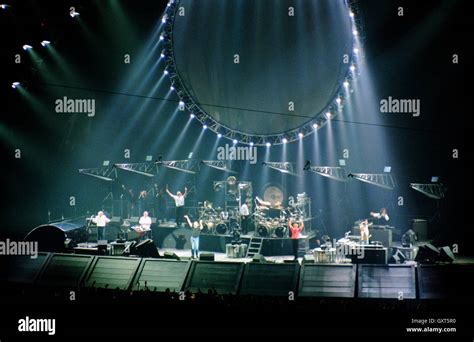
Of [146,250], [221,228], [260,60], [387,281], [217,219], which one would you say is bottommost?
[387,281]

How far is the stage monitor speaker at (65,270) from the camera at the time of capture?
987 centimetres

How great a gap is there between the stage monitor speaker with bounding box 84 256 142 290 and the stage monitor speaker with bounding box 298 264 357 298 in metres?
3.23

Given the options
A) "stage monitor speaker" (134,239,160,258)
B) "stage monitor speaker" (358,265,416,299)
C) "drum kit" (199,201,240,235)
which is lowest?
"stage monitor speaker" (358,265,416,299)

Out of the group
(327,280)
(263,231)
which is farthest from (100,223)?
(327,280)

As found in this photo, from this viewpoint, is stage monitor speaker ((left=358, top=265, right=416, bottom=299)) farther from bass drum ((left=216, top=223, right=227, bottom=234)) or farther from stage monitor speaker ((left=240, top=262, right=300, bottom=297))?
bass drum ((left=216, top=223, right=227, bottom=234))

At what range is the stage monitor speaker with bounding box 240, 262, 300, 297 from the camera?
8875 millimetres

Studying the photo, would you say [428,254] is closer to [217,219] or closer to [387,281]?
[387,281]

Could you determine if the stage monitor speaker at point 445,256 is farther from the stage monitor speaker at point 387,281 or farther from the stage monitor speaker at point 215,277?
the stage monitor speaker at point 215,277

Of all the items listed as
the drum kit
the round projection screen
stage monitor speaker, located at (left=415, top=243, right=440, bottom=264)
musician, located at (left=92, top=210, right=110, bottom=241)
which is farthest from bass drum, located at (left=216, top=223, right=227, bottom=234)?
stage monitor speaker, located at (left=415, top=243, right=440, bottom=264)

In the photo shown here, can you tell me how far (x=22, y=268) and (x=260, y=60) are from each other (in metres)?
10.6

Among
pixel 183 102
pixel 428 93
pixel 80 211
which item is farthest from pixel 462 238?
pixel 80 211

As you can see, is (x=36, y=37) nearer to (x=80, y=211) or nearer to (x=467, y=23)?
(x=80, y=211)

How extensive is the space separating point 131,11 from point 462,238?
14472 mm

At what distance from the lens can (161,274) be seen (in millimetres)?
9578
